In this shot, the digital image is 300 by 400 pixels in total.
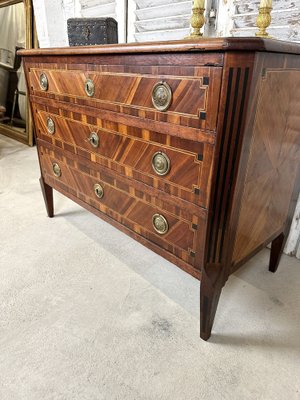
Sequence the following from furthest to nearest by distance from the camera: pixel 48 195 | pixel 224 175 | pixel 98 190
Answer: pixel 48 195 → pixel 98 190 → pixel 224 175

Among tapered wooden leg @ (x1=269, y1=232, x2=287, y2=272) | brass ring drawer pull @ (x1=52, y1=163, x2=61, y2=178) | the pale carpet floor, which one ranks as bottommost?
the pale carpet floor


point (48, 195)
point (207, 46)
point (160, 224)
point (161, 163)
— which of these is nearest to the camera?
point (207, 46)

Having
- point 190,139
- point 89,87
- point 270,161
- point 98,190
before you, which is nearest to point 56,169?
point 98,190

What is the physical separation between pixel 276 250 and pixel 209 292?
2.02 ft

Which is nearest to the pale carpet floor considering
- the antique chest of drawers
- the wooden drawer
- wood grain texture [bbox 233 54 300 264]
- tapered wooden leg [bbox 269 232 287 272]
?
tapered wooden leg [bbox 269 232 287 272]

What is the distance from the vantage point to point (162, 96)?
90cm

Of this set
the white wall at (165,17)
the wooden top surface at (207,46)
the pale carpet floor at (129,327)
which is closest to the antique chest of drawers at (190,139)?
the wooden top surface at (207,46)

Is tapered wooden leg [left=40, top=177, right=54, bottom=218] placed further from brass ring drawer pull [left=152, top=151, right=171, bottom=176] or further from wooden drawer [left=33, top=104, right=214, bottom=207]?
brass ring drawer pull [left=152, top=151, right=171, bottom=176]

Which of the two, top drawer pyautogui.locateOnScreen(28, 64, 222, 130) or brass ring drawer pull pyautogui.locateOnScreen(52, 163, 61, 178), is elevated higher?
top drawer pyautogui.locateOnScreen(28, 64, 222, 130)

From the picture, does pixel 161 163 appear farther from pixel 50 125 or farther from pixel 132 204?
pixel 50 125

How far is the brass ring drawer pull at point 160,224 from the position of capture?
1.11 meters

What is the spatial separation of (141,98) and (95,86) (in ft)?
0.88

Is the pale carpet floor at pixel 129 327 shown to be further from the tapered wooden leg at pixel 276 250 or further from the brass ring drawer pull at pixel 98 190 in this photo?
the brass ring drawer pull at pixel 98 190

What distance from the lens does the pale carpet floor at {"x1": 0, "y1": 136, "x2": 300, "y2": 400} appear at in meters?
0.99
